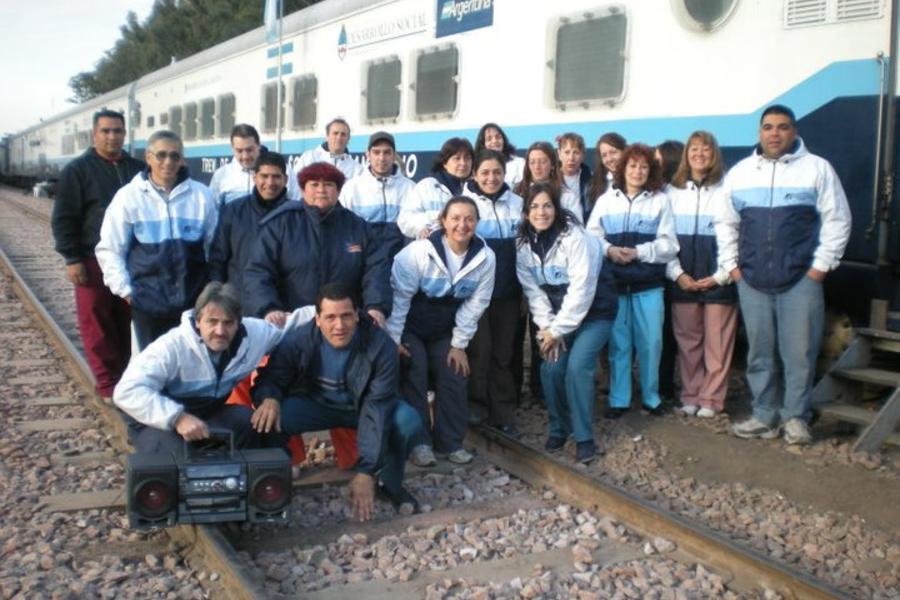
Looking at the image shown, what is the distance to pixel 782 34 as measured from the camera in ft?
21.5

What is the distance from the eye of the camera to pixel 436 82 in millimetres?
10133

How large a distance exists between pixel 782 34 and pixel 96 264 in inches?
182

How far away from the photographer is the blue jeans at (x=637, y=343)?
6828mm

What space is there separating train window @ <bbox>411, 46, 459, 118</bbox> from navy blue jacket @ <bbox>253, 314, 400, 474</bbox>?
5.06m

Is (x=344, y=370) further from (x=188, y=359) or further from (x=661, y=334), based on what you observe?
(x=661, y=334)

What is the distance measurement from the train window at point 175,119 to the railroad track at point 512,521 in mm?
14841

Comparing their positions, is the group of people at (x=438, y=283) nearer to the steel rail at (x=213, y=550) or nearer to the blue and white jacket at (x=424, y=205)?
the blue and white jacket at (x=424, y=205)

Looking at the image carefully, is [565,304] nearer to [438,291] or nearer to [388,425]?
[438,291]

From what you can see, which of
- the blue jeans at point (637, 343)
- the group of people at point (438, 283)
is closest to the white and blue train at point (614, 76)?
the group of people at point (438, 283)

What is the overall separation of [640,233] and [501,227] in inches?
37.8

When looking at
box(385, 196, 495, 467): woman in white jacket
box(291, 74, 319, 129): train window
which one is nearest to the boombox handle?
box(385, 196, 495, 467): woman in white jacket

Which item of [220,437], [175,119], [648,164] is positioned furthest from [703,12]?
[175,119]

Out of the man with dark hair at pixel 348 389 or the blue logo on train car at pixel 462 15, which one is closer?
the man with dark hair at pixel 348 389

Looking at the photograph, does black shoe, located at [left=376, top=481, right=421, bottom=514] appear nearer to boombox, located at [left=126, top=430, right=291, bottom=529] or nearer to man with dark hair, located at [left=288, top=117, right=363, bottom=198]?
boombox, located at [left=126, top=430, right=291, bottom=529]
